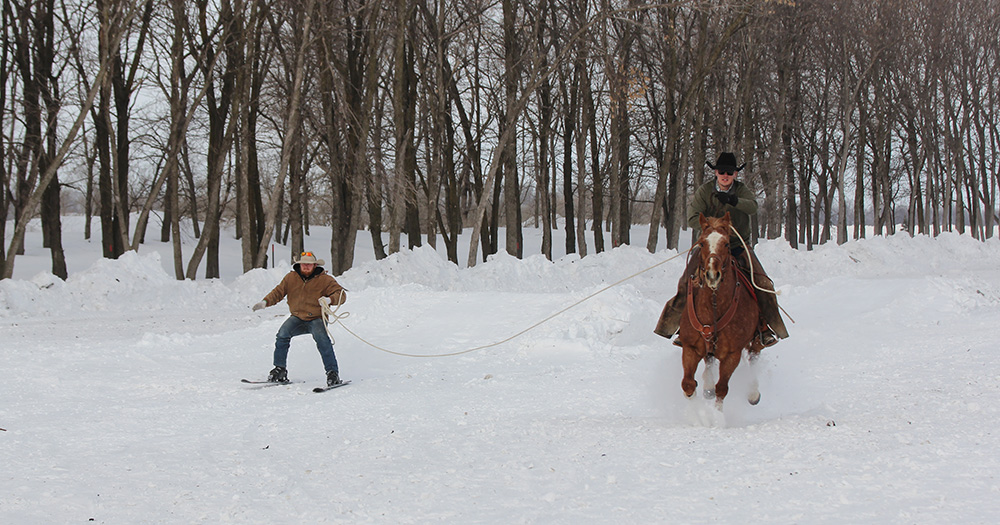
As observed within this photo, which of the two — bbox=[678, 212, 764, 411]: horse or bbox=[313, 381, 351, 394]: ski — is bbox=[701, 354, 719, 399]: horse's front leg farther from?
bbox=[313, 381, 351, 394]: ski

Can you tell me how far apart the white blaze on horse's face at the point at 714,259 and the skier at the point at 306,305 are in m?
5.14

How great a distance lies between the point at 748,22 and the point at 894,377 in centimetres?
2318

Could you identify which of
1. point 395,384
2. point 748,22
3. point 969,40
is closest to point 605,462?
point 395,384

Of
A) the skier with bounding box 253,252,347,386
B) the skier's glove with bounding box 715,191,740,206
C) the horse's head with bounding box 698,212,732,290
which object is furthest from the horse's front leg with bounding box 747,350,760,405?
the skier with bounding box 253,252,347,386

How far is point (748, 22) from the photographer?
2961 centimetres

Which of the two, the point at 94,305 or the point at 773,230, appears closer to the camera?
the point at 94,305

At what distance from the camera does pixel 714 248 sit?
6.70 m

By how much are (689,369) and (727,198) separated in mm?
1734

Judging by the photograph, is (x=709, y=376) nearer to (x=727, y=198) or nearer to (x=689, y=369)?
(x=689, y=369)

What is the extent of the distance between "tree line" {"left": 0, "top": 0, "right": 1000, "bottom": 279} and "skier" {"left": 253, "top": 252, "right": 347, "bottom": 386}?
11.9 metres

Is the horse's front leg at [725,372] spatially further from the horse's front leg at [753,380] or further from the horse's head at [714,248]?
the horse's head at [714,248]

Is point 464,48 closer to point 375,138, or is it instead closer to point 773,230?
point 375,138

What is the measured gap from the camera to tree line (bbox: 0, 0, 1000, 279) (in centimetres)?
2269

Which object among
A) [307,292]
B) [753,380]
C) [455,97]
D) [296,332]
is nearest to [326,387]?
[296,332]
